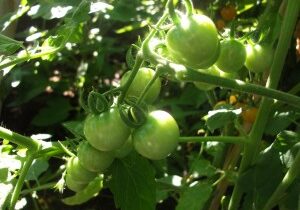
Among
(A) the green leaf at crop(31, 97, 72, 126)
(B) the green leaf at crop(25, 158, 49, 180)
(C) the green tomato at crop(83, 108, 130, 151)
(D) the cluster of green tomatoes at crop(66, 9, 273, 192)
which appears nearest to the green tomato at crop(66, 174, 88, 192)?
(D) the cluster of green tomatoes at crop(66, 9, 273, 192)

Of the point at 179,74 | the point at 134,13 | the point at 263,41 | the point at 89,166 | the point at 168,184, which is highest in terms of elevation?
the point at 179,74

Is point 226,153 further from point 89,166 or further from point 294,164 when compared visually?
point 89,166

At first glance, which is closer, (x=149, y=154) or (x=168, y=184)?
(x=149, y=154)

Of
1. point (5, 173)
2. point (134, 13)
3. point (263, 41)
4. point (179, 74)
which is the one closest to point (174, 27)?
point (179, 74)

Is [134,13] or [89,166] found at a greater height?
[89,166]

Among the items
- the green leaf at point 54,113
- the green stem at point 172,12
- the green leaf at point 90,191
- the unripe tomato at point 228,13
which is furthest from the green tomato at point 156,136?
the green leaf at point 54,113

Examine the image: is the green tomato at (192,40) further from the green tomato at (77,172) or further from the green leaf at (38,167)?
the green leaf at (38,167)
